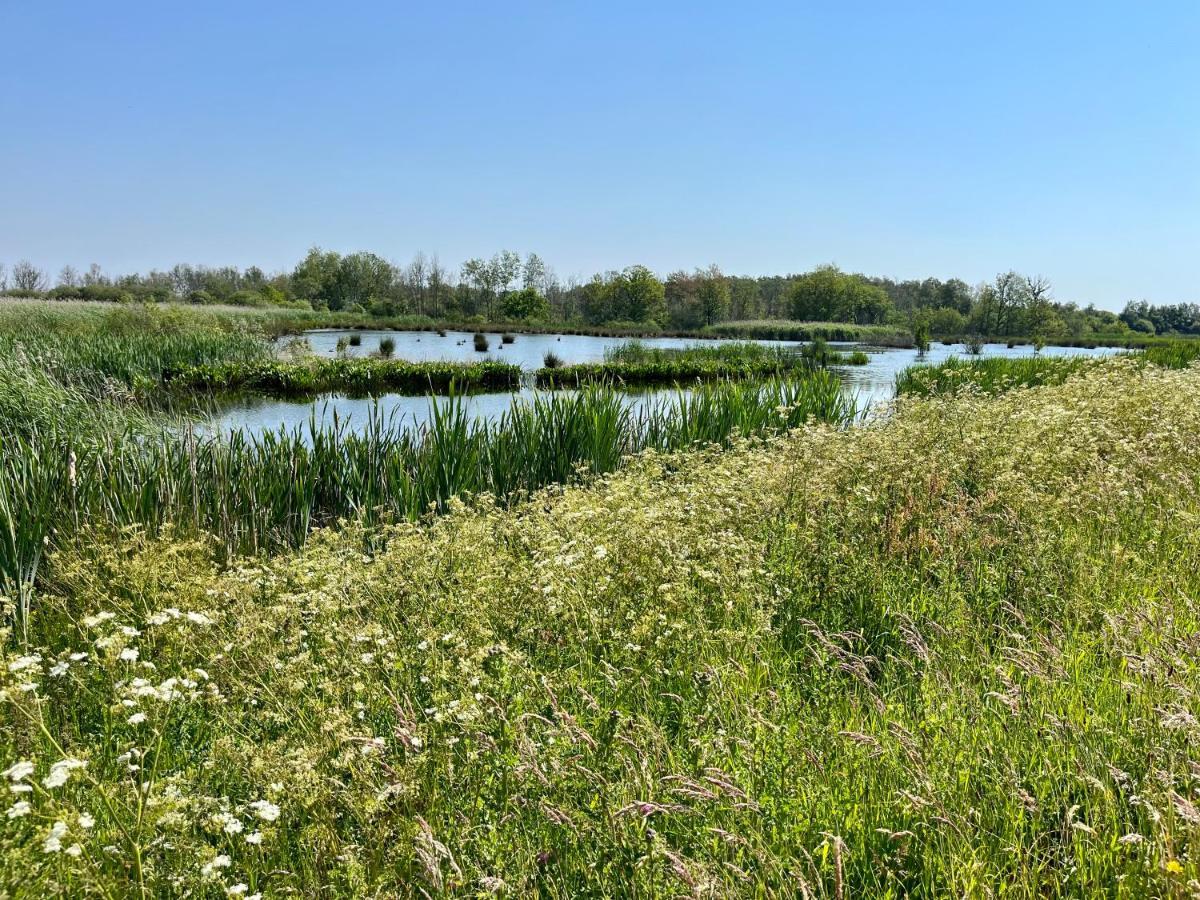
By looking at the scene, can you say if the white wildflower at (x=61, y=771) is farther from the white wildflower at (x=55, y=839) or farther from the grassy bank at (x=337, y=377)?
the grassy bank at (x=337, y=377)

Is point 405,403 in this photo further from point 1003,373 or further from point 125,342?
point 1003,373

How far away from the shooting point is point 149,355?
19.5 meters

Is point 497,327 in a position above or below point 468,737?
above

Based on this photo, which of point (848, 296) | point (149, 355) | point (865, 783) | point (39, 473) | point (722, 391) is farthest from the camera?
point (848, 296)

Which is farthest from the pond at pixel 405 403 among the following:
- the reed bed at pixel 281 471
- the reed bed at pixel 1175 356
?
the reed bed at pixel 1175 356

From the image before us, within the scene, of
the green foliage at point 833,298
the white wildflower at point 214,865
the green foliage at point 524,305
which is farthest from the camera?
the green foliage at point 833,298

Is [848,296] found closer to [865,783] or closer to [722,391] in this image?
[722,391]

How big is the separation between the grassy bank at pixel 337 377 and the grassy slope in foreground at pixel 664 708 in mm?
15606

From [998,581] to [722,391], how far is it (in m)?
6.87

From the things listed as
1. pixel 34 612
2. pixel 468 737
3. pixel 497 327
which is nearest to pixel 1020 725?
pixel 468 737

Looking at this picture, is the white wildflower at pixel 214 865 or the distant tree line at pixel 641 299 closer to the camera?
the white wildflower at pixel 214 865

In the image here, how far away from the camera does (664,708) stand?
9.07 feet

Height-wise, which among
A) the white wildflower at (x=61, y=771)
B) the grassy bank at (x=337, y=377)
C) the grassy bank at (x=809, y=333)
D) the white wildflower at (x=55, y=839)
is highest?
the grassy bank at (x=809, y=333)

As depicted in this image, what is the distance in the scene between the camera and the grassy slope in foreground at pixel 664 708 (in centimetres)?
190
